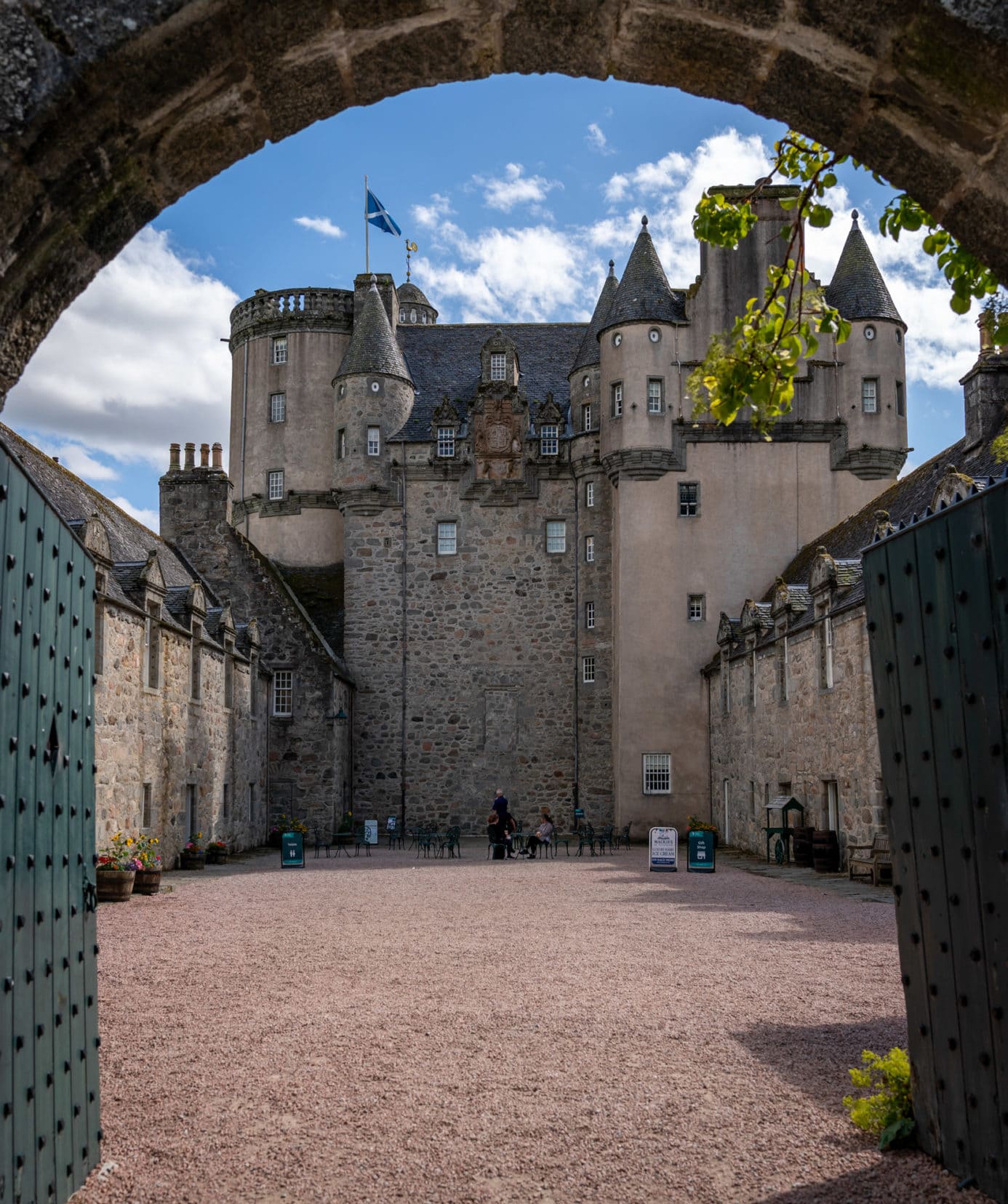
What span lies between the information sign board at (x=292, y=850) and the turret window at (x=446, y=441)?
16634mm

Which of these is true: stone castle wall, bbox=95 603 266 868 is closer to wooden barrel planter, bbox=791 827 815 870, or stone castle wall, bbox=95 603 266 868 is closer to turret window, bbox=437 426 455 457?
turret window, bbox=437 426 455 457

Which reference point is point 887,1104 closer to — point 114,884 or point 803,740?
point 114,884

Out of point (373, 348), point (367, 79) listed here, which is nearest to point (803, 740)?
point (373, 348)

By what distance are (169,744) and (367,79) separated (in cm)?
2126

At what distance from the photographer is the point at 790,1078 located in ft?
21.6

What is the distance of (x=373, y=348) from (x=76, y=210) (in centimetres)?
3636

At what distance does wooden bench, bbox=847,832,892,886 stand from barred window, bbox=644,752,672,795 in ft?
41.6

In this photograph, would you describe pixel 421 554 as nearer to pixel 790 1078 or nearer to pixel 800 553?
pixel 800 553

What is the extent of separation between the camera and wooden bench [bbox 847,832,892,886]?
19.7 m

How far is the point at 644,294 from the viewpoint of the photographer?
35844 mm

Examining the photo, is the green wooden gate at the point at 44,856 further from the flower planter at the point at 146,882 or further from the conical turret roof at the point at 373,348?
the conical turret roof at the point at 373,348

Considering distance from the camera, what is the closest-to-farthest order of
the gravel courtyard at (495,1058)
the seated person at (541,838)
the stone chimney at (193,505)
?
the gravel courtyard at (495,1058) → the seated person at (541,838) → the stone chimney at (193,505)

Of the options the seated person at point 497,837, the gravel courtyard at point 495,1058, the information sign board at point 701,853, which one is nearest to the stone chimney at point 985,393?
the information sign board at point 701,853

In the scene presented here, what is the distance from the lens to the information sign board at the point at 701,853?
22.9 metres
